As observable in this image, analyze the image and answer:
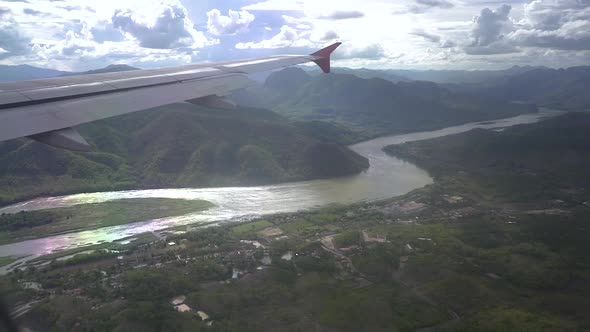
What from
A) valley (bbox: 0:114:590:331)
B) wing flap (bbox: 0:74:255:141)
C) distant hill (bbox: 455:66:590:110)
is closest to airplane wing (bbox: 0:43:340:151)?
wing flap (bbox: 0:74:255:141)

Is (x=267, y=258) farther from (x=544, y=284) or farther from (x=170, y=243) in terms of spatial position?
(x=544, y=284)

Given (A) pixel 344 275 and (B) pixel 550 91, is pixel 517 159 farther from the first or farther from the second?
(B) pixel 550 91

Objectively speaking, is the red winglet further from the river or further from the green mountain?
the green mountain

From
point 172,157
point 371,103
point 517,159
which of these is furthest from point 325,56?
point 371,103

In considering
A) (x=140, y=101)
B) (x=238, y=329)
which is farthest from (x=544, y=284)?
(x=140, y=101)

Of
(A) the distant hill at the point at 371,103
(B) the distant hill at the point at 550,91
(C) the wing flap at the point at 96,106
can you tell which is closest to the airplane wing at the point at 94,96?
(C) the wing flap at the point at 96,106

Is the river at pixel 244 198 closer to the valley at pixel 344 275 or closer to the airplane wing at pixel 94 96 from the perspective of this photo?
the valley at pixel 344 275
